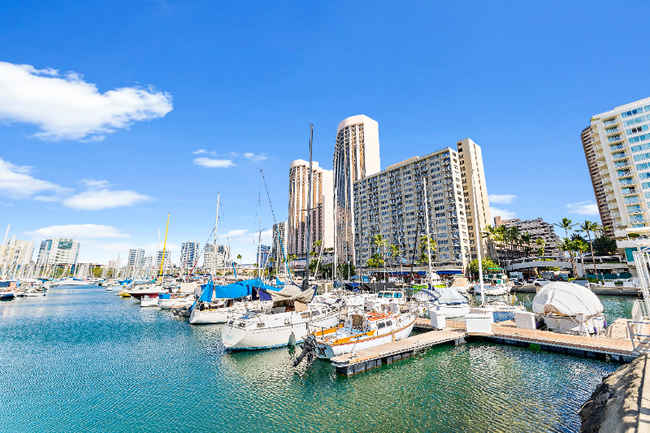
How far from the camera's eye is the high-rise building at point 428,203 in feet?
357

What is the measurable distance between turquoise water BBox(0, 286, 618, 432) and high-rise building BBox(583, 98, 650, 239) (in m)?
77.2

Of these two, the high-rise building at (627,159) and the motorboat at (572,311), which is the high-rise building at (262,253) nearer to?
the motorboat at (572,311)

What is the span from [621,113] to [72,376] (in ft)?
385

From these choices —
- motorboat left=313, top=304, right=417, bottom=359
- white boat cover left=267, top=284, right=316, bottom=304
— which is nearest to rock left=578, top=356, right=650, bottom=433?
motorboat left=313, top=304, right=417, bottom=359

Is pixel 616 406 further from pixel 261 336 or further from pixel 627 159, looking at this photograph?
pixel 627 159

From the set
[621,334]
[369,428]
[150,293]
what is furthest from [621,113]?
[150,293]

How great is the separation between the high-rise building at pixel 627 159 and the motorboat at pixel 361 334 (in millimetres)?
77599

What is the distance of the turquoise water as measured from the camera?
1423cm

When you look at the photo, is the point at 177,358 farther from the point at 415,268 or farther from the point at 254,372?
the point at 415,268

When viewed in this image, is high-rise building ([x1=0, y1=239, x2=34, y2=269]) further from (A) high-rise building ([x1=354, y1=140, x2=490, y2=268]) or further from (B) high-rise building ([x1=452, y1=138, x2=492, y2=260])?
(B) high-rise building ([x1=452, y1=138, x2=492, y2=260])

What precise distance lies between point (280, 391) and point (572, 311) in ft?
82.5

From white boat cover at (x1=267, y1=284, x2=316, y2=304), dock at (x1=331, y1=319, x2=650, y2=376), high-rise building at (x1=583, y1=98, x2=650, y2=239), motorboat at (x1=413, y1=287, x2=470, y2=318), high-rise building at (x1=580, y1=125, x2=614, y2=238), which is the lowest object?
dock at (x1=331, y1=319, x2=650, y2=376)

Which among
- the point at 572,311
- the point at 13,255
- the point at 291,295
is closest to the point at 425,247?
the point at 572,311

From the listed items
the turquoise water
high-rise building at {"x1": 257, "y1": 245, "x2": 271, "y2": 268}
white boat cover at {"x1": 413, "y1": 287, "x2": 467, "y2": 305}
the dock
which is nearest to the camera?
the turquoise water
